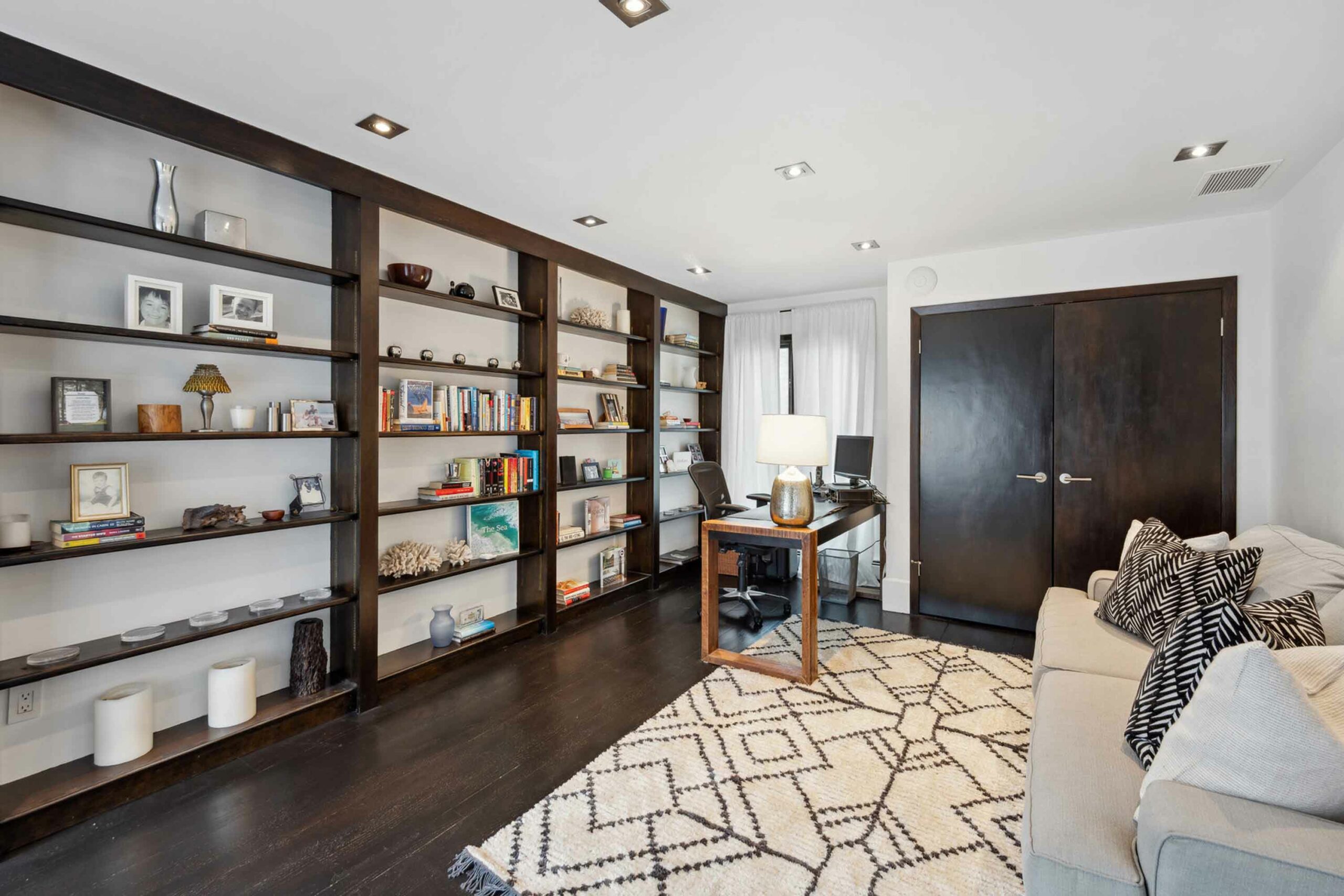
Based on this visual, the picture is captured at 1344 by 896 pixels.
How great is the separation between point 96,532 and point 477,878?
68.0 inches

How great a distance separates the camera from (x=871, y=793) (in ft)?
6.93

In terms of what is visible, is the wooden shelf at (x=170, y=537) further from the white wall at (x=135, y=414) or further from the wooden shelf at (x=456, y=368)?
the wooden shelf at (x=456, y=368)

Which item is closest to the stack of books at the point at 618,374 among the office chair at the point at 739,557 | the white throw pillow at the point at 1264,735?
the office chair at the point at 739,557

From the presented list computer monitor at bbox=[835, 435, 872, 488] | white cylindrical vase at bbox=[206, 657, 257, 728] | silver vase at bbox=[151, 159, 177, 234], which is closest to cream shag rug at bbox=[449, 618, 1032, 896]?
white cylindrical vase at bbox=[206, 657, 257, 728]

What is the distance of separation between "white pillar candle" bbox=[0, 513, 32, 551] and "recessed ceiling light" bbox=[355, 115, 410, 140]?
70.3 inches

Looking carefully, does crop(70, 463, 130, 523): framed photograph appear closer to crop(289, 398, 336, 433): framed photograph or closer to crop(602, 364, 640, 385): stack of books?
crop(289, 398, 336, 433): framed photograph

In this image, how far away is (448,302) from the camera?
10.7 ft

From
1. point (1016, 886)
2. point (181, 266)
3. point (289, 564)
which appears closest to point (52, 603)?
point (289, 564)

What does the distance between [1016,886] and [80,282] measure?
358 centimetres

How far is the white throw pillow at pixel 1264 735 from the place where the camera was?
1062mm

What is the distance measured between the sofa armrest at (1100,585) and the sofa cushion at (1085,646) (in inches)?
2.0

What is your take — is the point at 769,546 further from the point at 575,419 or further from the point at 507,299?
the point at 507,299

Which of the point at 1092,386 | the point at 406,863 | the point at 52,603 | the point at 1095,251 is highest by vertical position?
the point at 1095,251

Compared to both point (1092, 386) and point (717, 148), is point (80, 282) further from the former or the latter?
point (1092, 386)
